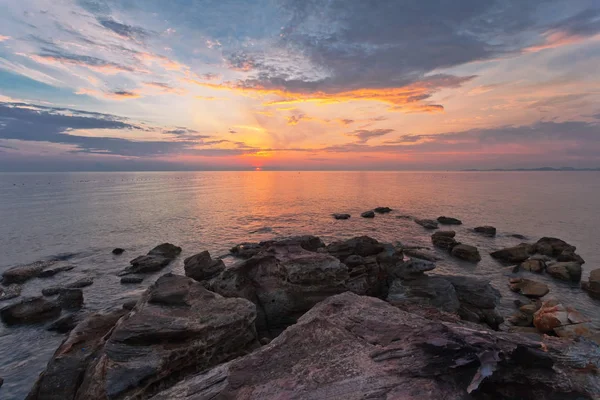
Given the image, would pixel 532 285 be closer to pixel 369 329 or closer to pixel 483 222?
pixel 369 329

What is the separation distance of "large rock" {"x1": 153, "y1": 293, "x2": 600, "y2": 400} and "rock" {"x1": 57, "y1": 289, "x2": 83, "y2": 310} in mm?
19490

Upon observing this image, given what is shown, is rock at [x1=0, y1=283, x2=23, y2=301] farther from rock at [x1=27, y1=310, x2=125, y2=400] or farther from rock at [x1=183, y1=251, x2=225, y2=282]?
rock at [x1=27, y1=310, x2=125, y2=400]

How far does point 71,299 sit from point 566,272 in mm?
42355

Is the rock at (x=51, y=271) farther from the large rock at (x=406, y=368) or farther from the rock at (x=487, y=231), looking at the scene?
the rock at (x=487, y=231)

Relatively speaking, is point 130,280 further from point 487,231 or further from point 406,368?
point 487,231

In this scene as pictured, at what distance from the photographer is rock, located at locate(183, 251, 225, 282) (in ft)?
83.9

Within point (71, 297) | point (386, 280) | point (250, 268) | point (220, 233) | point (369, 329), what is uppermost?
point (369, 329)

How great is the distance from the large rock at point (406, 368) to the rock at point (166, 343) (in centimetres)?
207

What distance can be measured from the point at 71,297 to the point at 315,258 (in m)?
18.9

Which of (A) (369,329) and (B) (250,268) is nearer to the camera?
(A) (369,329)

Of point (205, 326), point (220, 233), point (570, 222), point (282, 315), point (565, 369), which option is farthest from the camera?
point (570, 222)

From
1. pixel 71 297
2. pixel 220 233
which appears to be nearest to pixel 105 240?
pixel 220 233

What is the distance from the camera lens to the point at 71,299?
21.5 meters

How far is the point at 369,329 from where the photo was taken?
8.92 meters
